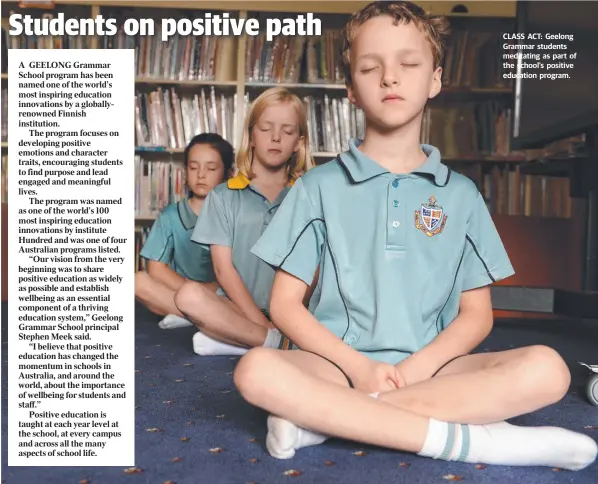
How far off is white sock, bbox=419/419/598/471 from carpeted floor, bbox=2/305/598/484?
0.01 meters

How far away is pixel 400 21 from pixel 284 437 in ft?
1.90

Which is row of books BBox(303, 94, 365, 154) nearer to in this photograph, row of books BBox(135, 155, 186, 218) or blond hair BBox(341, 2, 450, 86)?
row of books BBox(135, 155, 186, 218)

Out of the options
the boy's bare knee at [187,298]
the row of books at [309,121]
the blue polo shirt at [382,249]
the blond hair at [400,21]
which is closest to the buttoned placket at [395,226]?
the blue polo shirt at [382,249]

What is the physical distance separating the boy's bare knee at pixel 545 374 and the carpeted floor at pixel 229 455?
10cm

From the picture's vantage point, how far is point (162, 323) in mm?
2010

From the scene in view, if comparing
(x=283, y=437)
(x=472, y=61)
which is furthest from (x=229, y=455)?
(x=472, y=61)

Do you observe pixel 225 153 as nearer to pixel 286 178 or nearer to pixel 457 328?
pixel 286 178

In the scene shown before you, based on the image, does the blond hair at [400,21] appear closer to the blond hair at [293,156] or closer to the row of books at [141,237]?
the blond hair at [293,156]

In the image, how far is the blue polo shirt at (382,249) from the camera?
1.00 m

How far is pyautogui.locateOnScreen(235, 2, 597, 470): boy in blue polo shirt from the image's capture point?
0.88 meters

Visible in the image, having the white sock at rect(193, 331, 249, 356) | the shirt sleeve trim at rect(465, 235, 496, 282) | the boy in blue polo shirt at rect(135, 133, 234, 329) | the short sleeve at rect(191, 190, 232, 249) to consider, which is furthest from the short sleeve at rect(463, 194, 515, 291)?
the boy in blue polo shirt at rect(135, 133, 234, 329)

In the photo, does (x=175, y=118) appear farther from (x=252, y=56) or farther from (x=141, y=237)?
(x=141, y=237)

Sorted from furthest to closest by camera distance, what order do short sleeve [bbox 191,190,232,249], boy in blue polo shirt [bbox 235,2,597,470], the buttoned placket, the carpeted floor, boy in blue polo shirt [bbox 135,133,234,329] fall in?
1. boy in blue polo shirt [bbox 135,133,234,329]
2. short sleeve [bbox 191,190,232,249]
3. the buttoned placket
4. boy in blue polo shirt [bbox 235,2,597,470]
5. the carpeted floor

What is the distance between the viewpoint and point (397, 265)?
3.27 feet
